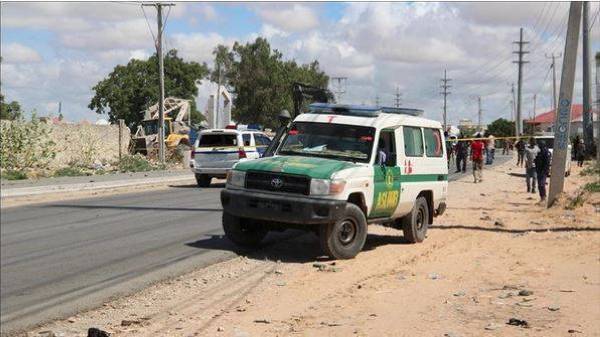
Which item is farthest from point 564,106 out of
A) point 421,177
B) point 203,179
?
point 203,179

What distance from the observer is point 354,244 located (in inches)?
413

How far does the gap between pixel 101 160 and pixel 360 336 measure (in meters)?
29.7

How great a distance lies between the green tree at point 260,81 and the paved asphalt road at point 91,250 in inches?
2058

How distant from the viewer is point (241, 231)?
11.3 metres

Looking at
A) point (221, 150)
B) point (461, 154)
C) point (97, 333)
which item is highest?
point (221, 150)

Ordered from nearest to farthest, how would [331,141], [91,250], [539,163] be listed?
[331,141] < [91,250] < [539,163]

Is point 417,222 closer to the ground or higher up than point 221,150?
closer to the ground

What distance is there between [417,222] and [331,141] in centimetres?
239

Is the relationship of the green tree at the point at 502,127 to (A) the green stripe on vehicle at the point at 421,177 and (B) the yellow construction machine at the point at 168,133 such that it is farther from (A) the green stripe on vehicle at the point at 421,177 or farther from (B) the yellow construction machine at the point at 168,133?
(A) the green stripe on vehicle at the point at 421,177

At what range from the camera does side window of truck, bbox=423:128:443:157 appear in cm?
1241

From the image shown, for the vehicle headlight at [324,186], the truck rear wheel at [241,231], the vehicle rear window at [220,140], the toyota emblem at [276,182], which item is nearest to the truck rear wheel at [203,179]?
the vehicle rear window at [220,140]

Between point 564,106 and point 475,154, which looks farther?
point 475,154

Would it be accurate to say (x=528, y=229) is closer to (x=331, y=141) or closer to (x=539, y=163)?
(x=331, y=141)

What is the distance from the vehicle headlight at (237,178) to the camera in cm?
1059
